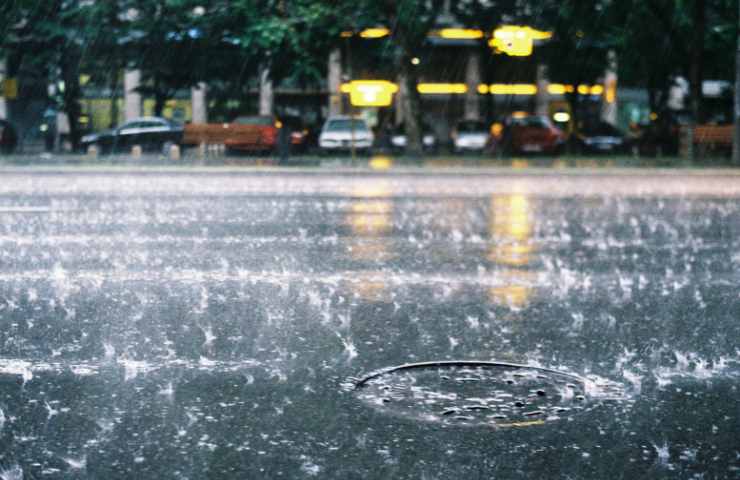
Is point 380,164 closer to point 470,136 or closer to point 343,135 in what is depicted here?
point 343,135

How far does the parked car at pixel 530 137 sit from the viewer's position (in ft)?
119

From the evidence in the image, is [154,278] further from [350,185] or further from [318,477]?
[350,185]

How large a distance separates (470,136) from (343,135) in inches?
230

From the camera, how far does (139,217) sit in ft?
44.7

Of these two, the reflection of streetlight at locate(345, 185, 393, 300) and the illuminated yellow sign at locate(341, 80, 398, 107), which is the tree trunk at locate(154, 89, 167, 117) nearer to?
the illuminated yellow sign at locate(341, 80, 398, 107)

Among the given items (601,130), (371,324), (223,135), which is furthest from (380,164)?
(371,324)

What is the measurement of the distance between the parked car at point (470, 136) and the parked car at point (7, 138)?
16737mm

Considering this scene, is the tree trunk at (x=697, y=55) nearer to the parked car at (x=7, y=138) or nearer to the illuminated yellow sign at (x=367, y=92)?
the illuminated yellow sign at (x=367, y=92)

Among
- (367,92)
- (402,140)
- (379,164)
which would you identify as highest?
(367,92)

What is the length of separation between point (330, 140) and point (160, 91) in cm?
758

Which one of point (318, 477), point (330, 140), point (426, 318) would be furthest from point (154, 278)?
point (330, 140)

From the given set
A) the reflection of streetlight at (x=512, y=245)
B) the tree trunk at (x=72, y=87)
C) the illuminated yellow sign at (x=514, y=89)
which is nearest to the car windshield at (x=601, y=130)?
the illuminated yellow sign at (x=514, y=89)

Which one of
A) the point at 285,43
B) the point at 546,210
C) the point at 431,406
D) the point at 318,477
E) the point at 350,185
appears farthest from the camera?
the point at 285,43

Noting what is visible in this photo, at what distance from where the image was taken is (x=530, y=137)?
36.6 m
